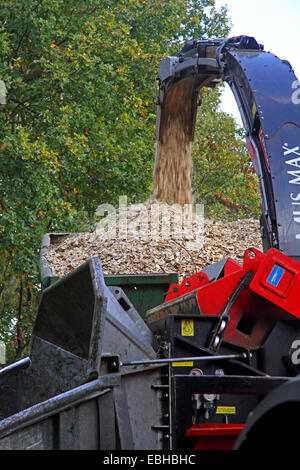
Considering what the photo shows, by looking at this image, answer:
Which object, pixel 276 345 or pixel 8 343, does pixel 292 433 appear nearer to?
pixel 276 345

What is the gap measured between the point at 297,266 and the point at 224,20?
16.7m

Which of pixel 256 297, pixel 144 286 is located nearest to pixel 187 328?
pixel 256 297

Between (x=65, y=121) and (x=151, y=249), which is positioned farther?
(x=65, y=121)

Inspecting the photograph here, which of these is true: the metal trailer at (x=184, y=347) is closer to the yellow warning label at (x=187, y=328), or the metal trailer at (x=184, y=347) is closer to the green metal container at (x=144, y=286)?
the yellow warning label at (x=187, y=328)

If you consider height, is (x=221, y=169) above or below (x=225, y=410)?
above

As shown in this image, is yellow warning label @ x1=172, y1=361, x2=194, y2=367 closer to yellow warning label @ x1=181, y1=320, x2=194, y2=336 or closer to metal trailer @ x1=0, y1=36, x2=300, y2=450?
metal trailer @ x1=0, y1=36, x2=300, y2=450

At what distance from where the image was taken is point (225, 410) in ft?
12.2

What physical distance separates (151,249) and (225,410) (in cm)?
353

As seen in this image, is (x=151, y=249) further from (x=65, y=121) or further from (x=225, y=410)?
(x=65, y=121)

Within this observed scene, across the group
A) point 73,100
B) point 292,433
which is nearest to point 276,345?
point 292,433

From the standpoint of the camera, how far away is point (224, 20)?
19312 millimetres

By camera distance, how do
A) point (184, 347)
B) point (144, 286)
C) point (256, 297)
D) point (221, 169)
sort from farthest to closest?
point (221, 169)
point (144, 286)
point (256, 297)
point (184, 347)

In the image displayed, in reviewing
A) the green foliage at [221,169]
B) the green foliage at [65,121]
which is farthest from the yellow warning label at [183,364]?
the green foliage at [221,169]

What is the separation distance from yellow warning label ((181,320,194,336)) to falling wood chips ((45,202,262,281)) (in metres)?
2.81
